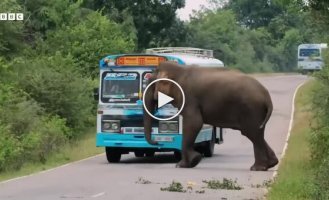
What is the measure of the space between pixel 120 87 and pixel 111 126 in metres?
1.09

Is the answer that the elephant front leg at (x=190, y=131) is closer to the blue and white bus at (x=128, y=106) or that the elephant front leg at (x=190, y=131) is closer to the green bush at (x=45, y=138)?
the blue and white bus at (x=128, y=106)

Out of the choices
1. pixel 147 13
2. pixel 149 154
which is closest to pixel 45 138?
pixel 149 154

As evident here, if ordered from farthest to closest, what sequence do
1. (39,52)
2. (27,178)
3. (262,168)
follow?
(39,52) < (262,168) < (27,178)

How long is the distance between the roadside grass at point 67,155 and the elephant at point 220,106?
3271mm

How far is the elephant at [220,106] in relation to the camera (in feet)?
69.9

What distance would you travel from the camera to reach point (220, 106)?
21.4 metres

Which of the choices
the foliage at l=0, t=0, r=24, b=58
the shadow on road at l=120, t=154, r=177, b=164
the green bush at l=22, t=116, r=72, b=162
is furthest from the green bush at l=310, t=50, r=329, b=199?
the foliage at l=0, t=0, r=24, b=58

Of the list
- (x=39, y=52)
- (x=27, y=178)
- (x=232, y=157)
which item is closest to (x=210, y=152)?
(x=232, y=157)

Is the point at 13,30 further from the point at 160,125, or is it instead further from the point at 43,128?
the point at 160,125

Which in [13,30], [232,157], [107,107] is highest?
[13,30]

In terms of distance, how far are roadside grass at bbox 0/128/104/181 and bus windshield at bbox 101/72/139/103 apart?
237 centimetres

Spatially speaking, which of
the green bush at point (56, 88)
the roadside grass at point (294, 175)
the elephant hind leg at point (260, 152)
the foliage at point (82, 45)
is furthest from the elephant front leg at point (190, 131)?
the foliage at point (82, 45)

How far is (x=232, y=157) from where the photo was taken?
2662cm

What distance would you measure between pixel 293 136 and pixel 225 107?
1341cm
